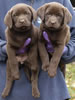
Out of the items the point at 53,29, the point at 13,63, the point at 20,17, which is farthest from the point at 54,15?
the point at 13,63

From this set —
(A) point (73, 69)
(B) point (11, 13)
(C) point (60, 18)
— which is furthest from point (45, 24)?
(A) point (73, 69)

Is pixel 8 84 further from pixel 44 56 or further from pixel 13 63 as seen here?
pixel 44 56

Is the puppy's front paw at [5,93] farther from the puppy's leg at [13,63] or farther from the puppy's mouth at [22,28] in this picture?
the puppy's mouth at [22,28]

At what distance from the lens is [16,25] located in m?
2.41

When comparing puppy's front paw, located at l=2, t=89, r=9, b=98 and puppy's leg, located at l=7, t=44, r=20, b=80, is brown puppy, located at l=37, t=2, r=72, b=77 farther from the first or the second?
puppy's front paw, located at l=2, t=89, r=9, b=98

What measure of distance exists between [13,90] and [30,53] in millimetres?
471

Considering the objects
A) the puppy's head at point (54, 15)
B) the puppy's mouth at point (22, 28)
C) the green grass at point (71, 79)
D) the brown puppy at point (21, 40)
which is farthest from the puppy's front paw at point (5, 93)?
the green grass at point (71, 79)

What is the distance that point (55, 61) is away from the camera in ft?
8.20

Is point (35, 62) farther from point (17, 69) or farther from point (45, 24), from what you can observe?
point (45, 24)

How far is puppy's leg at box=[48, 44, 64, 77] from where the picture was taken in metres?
2.47

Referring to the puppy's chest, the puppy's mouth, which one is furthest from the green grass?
the puppy's mouth

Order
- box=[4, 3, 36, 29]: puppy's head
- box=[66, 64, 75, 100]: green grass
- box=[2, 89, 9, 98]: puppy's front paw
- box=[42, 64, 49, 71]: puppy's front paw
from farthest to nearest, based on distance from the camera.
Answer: box=[66, 64, 75, 100]: green grass, box=[2, 89, 9, 98]: puppy's front paw, box=[42, 64, 49, 71]: puppy's front paw, box=[4, 3, 36, 29]: puppy's head

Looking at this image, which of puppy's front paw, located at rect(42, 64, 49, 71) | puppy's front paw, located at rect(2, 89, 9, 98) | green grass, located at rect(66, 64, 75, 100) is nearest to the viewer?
puppy's front paw, located at rect(42, 64, 49, 71)

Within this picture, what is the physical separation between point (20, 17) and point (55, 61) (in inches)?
18.4
